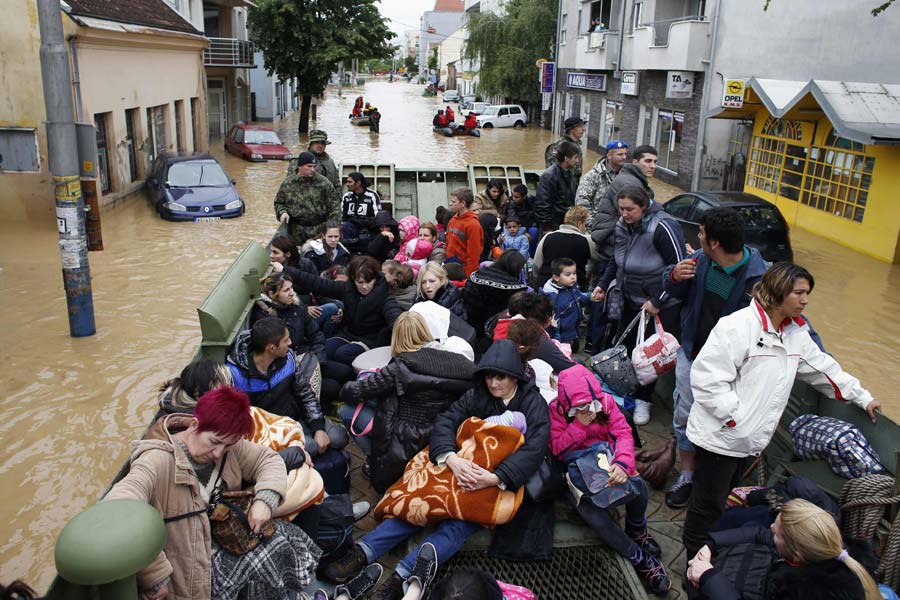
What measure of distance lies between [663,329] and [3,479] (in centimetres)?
556

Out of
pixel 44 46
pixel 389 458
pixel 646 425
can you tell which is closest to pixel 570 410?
pixel 389 458

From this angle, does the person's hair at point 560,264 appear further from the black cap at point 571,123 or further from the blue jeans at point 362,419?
the black cap at point 571,123

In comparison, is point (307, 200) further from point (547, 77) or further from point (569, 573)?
point (547, 77)

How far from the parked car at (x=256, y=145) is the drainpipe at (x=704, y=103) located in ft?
45.9

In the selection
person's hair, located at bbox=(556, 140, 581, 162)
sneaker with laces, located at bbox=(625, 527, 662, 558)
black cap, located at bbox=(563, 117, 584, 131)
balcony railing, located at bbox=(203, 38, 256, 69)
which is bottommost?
sneaker with laces, located at bbox=(625, 527, 662, 558)

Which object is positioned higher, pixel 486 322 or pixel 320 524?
pixel 486 322

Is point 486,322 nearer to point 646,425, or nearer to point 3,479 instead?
point 646,425

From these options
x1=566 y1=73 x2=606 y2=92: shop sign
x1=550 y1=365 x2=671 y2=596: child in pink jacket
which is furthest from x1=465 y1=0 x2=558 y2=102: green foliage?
x1=550 y1=365 x2=671 y2=596: child in pink jacket

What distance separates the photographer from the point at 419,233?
27.6 feet

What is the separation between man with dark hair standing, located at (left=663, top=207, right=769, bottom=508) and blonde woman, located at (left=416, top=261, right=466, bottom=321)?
1.84 metres

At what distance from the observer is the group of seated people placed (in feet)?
9.80

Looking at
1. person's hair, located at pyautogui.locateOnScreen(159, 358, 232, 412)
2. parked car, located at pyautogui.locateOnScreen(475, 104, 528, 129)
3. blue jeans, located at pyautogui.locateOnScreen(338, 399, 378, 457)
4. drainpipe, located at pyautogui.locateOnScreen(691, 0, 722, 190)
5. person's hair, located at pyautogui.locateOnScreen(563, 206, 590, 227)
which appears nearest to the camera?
person's hair, located at pyautogui.locateOnScreen(159, 358, 232, 412)

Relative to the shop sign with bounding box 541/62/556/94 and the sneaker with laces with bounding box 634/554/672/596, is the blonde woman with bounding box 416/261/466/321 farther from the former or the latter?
the shop sign with bounding box 541/62/556/94

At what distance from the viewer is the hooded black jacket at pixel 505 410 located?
4027 millimetres
